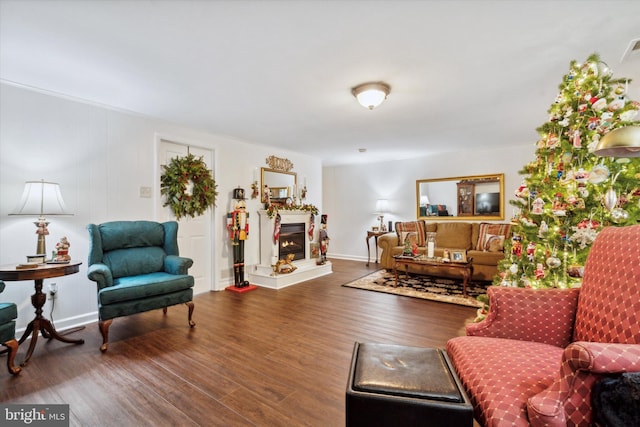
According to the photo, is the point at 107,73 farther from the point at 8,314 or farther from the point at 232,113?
the point at 8,314

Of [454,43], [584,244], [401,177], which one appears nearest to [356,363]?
[584,244]

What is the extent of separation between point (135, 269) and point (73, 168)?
1220mm

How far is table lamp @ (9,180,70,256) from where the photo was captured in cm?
234

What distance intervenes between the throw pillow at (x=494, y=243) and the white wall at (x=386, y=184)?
0.72m

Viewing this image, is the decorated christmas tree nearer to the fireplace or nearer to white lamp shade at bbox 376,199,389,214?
the fireplace

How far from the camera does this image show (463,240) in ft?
16.8

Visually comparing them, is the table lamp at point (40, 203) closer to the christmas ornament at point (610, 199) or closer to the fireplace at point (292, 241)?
the fireplace at point (292, 241)

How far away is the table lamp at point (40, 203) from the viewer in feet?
7.68

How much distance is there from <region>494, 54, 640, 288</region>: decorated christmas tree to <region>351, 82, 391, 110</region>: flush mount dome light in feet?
4.28

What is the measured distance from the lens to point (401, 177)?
6.27m

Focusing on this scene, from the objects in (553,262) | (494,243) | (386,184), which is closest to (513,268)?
(553,262)

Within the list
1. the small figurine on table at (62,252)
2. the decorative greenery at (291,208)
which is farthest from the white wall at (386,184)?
the small figurine on table at (62,252)

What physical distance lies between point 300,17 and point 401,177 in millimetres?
4960

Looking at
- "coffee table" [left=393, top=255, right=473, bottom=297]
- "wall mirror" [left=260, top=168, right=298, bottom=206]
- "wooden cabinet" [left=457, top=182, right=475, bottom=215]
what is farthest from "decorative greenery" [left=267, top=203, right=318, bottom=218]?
"wooden cabinet" [left=457, top=182, right=475, bottom=215]
